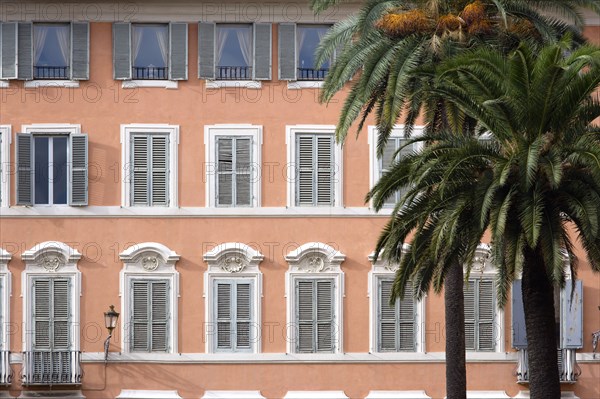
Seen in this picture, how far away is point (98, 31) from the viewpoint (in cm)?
4162

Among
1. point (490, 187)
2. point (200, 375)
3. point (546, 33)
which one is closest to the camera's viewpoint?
point (490, 187)

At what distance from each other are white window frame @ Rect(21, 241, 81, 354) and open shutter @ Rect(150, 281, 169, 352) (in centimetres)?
186

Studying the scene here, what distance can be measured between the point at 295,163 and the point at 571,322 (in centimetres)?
802

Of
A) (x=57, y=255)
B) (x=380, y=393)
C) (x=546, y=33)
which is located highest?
(x=546, y=33)

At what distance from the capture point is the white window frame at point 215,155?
41.5 m

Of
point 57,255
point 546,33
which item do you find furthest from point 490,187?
point 57,255

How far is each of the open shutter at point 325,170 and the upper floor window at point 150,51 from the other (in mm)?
3879

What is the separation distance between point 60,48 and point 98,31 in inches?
41.2

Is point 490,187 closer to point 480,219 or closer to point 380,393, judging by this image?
point 480,219

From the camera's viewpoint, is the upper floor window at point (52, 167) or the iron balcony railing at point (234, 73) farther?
the iron balcony railing at point (234, 73)

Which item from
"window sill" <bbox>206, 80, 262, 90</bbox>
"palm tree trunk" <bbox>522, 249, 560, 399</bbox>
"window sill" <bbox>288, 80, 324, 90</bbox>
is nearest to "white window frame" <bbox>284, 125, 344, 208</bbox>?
"window sill" <bbox>288, 80, 324, 90</bbox>

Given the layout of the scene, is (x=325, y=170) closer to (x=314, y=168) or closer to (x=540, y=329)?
(x=314, y=168)

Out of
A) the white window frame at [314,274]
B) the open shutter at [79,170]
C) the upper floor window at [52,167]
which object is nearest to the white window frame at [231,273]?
the white window frame at [314,274]

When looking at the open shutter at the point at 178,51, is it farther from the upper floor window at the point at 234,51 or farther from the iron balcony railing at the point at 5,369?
the iron balcony railing at the point at 5,369
